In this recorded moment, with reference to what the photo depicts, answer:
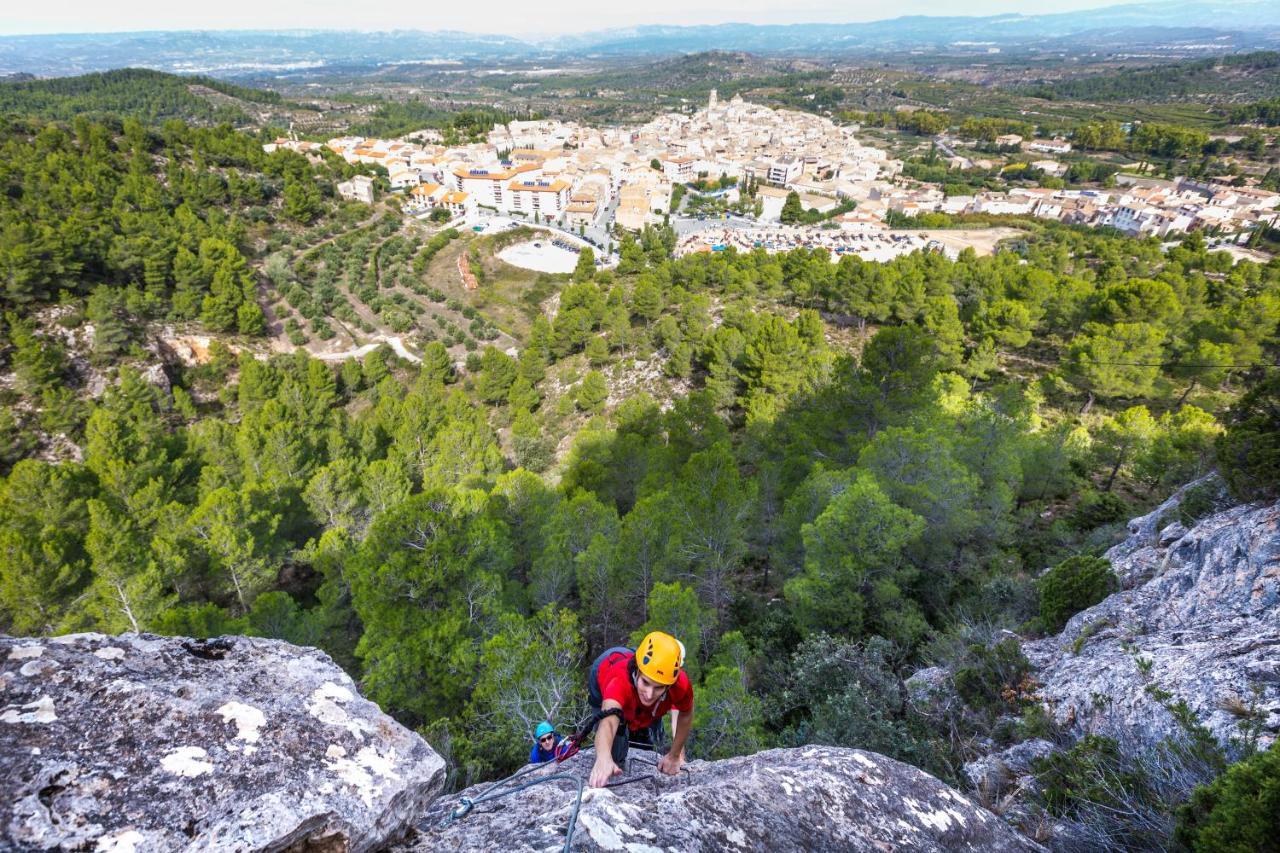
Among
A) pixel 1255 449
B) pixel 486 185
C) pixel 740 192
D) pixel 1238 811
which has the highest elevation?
pixel 486 185

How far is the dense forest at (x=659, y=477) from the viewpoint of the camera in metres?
12.1

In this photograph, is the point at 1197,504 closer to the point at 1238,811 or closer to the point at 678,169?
the point at 1238,811

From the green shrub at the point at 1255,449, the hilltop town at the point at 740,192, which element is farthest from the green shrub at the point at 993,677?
the hilltop town at the point at 740,192

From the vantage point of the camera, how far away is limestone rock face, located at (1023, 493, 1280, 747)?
6.69 metres

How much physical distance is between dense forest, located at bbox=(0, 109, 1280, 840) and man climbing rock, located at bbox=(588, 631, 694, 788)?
17.5 feet

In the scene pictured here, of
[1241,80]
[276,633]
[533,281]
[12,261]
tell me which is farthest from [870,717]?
[1241,80]

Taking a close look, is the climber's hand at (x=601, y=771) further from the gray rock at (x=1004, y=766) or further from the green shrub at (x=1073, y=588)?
the green shrub at (x=1073, y=588)

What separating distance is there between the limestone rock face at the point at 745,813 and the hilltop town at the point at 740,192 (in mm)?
66974

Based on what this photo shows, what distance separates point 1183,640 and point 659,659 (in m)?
8.62

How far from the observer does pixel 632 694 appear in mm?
5043

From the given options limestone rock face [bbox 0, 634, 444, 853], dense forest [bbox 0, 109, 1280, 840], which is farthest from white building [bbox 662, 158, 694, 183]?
limestone rock face [bbox 0, 634, 444, 853]

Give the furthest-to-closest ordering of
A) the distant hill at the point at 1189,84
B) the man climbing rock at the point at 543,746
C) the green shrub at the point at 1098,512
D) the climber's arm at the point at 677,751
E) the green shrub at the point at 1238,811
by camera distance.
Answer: the distant hill at the point at 1189,84
the green shrub at the point at 1098,512
the man climbing rock at the point at 543,746
the climber's arm at the point at 677,751
the green shrub at the point at 1238,811

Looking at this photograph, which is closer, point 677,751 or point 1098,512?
point 677,751

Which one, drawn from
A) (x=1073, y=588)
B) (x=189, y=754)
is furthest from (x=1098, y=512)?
(x=189, y=754)
